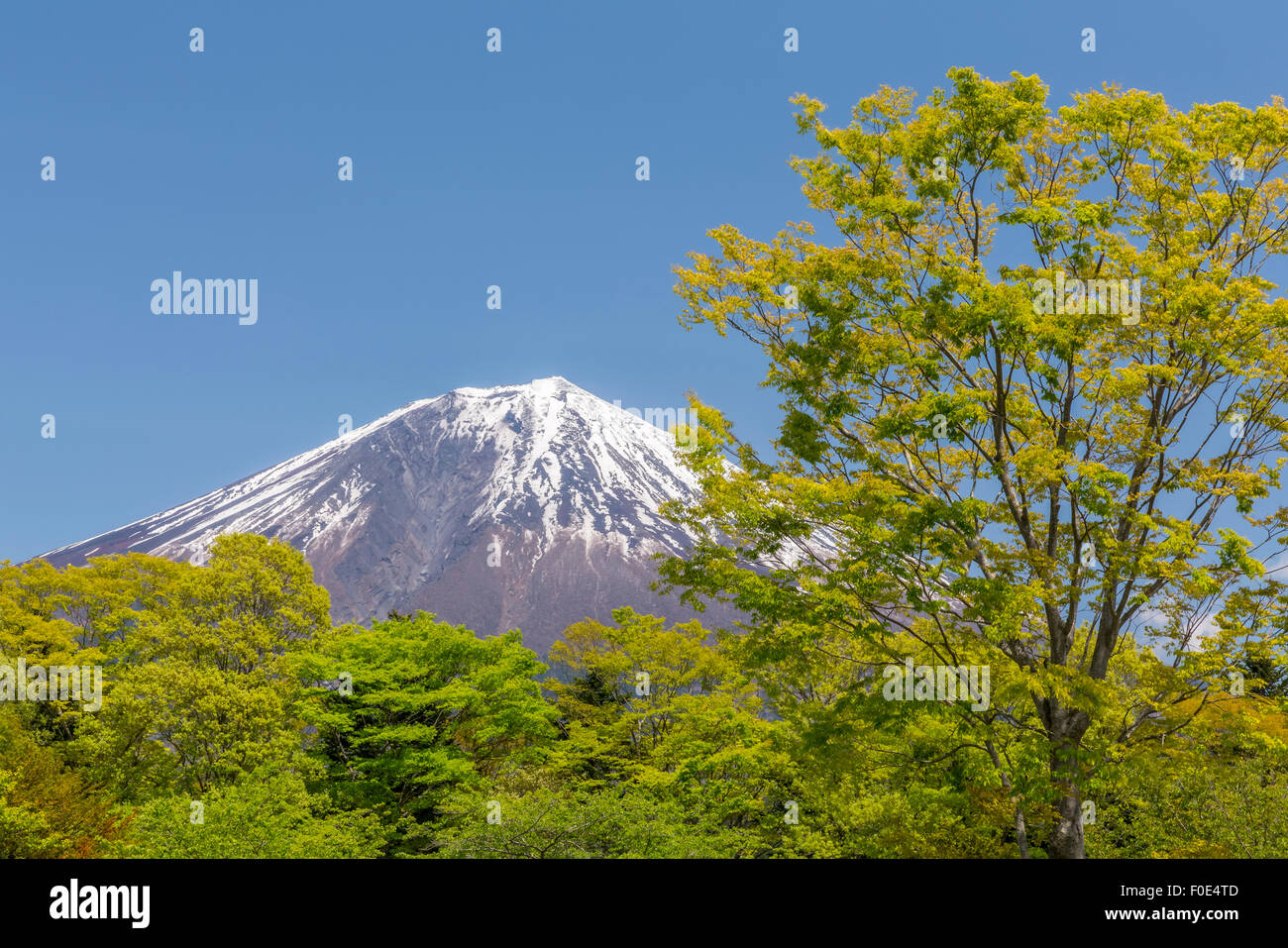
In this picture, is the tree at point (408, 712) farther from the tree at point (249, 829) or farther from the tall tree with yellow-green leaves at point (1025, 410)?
the tall tree with yellow-green leaves at point (1025, 410)

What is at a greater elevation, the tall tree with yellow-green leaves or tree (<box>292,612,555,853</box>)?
the tall tree with yellow-green leaves

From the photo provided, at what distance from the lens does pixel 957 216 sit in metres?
12.5

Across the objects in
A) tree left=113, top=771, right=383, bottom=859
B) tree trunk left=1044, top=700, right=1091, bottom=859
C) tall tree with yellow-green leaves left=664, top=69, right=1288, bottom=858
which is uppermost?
tall tree with yellow-green leaves left=664, top=69, right=1288, bottom=858

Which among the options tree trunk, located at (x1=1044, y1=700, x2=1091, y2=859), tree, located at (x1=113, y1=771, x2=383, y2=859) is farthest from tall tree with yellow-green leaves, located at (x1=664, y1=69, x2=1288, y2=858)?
tree, located at (x1=113, y1=771, x2=383, y2=859)

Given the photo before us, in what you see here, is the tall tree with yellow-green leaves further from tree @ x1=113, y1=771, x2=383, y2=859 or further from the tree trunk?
tree @ x1=113, y1=771, x2=383, y2=859

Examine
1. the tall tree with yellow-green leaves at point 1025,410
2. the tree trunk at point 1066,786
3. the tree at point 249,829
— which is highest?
the tall tree with yellow-green leaves at point 1025,410

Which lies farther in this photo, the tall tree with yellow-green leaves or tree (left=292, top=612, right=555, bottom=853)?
tree (left=292, top=612, right=555, bottom=853)

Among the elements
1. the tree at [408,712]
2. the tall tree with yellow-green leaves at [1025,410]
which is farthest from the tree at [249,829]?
the tall tree with yellow-green leaves at [1025,410]

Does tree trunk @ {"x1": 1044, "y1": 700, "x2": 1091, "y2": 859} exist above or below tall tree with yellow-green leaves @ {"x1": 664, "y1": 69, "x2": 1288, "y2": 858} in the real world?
below

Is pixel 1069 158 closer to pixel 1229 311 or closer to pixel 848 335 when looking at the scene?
pixel 1229 311

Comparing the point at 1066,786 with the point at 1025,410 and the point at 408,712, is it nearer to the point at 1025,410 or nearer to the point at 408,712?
the point at 1025,410

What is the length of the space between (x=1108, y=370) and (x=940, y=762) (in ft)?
21.1

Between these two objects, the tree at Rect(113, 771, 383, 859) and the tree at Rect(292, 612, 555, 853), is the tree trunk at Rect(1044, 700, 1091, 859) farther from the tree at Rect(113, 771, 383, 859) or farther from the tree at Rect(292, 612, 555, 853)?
the tree at Rect(292, 612, 555, 853)
